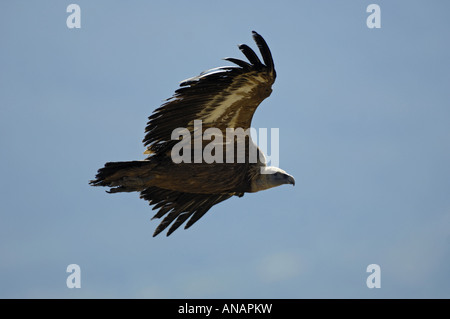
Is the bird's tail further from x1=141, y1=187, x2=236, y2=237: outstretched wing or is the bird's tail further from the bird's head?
the bird's head

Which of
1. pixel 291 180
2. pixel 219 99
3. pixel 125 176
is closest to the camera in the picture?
pixel 219 99

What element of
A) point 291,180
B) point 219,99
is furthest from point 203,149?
point 291,180

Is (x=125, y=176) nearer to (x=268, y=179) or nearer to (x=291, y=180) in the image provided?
(x=268, y=179)

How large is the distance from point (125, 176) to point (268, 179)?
93.5 inches

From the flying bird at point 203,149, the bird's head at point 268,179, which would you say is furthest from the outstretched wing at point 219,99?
the bird's head at point 268,179

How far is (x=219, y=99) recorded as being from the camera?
46.8 feet

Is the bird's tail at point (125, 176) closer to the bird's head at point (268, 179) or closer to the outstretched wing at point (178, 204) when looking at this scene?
the outstretched wing at point (178, 204)

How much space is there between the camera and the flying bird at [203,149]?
14.0 m

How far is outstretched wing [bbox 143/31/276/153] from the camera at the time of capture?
45.3 feet

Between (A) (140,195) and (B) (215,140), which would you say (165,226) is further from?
(B) (215,140)
